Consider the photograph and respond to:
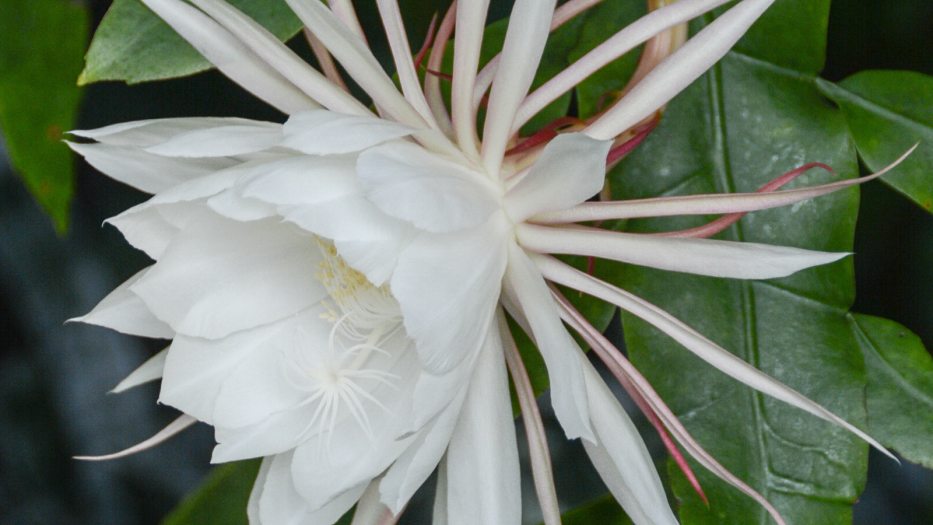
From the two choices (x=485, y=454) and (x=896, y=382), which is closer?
(x=485, y=454)

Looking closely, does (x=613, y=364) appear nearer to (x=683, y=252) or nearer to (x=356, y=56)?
(x=683, y=252)

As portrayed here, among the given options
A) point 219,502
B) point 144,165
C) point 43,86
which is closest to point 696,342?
point 144,165

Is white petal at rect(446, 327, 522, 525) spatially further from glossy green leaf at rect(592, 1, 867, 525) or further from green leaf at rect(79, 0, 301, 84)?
green leaf at rect(79, 0, 301, 84)

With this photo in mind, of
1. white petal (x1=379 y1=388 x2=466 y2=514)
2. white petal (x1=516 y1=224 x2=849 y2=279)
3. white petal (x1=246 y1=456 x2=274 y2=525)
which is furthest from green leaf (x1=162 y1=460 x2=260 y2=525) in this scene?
white petal (x1=516 y1=224 x2=849 y2=279)

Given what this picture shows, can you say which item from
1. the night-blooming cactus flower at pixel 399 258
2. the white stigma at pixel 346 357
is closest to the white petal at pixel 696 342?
the night-blooming cactus flower at pixel 399 258

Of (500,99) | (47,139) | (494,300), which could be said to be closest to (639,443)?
(494,300)

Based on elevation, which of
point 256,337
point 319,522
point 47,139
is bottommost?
point 319,522

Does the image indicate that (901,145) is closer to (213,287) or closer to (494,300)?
(494,300)

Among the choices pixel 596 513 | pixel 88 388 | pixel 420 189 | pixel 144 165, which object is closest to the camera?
pixel 420 189

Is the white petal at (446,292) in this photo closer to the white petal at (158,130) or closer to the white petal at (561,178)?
the white petal at (561,178)
